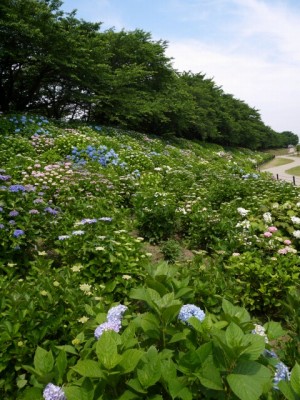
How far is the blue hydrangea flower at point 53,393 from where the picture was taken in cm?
141

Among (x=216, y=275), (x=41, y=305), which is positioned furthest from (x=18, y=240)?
(x=216, y=275)

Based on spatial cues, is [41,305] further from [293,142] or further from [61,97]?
[293,142]

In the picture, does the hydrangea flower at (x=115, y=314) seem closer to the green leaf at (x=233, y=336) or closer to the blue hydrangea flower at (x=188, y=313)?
the blue hydrangea flower at (x=188, y=313)

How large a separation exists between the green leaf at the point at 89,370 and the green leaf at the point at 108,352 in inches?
1.6

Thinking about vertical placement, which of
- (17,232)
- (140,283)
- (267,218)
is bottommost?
(140,283)

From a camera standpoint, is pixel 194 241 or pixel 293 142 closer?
pixel 194 241

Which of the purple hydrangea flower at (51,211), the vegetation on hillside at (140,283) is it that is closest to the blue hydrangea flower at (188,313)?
the vegetation on hillside at (140,283)

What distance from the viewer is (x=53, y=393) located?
1.41 m

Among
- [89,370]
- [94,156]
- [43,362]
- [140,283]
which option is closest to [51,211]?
[140,283]

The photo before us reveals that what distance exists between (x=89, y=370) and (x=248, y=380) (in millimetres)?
651

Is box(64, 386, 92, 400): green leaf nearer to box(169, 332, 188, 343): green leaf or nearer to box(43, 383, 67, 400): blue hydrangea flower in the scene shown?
box(43, 383, 67, 400): blue hydrangea flower

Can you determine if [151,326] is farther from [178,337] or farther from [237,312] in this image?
[237,312]

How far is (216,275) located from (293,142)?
455 feet

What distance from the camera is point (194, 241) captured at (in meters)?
5.51
